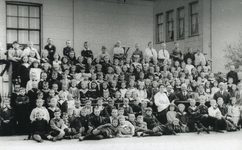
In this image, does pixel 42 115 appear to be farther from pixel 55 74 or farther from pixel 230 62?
pixel 230 62

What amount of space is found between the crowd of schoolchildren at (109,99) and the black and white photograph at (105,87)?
0.03m

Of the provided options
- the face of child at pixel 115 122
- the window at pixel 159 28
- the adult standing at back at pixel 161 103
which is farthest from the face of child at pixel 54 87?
the window at pixel 159 28

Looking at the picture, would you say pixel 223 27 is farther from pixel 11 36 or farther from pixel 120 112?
pixel 11 36

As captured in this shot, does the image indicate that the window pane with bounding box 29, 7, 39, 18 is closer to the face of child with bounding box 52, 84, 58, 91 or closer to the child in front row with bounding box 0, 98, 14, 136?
the face of child with bounding box 52, 84, 58, 91

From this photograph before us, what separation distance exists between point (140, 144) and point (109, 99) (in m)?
2.64

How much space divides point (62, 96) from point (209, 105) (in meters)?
5.20

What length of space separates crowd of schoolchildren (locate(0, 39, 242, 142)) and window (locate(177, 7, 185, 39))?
25.2 ft

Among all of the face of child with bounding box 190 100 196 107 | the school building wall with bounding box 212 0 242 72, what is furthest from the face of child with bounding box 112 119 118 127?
the school building wall with bounding box 212 0 242 72

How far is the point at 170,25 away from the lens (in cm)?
2305

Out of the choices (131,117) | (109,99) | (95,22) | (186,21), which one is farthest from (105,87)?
(186,21)

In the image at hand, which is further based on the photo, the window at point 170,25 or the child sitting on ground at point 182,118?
the window at point 170,25

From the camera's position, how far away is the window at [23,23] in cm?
1505

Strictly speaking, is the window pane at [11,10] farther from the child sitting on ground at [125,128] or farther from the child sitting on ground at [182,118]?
the child sitting on ground at [182,118]

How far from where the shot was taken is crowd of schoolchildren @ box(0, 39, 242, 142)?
33.1 feet
